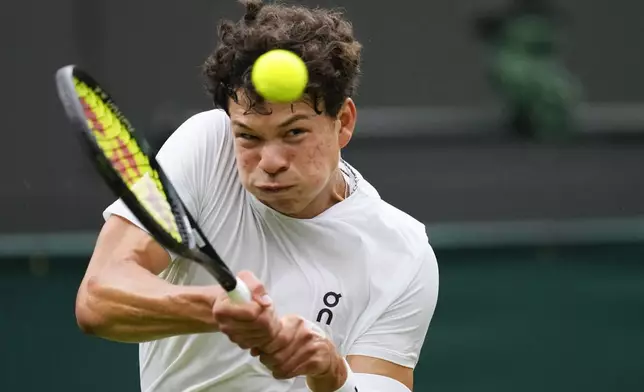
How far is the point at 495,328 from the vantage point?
5508 mm

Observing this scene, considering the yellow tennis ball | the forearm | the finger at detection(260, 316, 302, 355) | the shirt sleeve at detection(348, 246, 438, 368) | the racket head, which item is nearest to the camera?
the racket head

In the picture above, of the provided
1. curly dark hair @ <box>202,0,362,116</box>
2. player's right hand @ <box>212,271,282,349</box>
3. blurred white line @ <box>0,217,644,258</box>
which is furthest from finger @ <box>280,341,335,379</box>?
blurred white line @ <box>0,217,644,258</box>

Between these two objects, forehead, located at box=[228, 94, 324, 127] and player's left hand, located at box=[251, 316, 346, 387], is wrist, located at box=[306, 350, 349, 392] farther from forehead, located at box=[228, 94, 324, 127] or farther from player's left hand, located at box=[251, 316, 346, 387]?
forehead, located at box=[228, 94, 324, 127]

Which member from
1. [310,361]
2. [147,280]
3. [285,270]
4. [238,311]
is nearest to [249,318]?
[238,311]

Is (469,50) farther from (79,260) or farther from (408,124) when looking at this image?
(79,260)

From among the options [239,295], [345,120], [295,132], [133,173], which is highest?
[345,120]

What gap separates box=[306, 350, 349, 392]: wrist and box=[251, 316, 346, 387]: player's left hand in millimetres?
31

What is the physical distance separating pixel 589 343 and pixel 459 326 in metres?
0.58

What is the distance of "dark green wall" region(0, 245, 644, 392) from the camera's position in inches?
211

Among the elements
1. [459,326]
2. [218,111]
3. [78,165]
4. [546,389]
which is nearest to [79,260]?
[78,165]

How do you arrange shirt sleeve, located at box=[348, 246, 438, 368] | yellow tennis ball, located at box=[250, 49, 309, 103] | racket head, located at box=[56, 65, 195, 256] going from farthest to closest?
shirt sleeve, located at box=[348, 246, 438, 368] < yellow tennis ball, located at box=[250, 49, 309, 103] < racket head, located at box=[56, 65, 195, 256]

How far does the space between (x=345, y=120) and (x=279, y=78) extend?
38 centimetres

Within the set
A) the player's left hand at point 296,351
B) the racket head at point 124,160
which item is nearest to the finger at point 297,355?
the player's left hand at point 296,351

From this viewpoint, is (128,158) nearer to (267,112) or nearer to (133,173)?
(133,173)
